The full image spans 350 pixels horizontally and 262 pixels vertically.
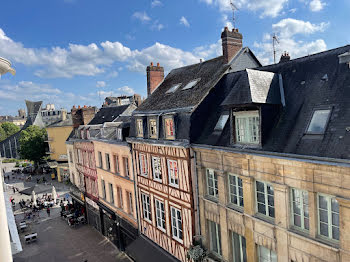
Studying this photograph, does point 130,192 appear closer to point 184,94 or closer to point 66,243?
point 184,94

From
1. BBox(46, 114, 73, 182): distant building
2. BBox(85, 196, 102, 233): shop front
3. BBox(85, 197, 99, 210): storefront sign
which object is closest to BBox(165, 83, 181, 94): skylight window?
BBox(85, 196, 102, 233): shop front

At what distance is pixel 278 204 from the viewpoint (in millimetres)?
7328

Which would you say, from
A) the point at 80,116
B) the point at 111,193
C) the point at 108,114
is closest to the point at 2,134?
the point at 80,116

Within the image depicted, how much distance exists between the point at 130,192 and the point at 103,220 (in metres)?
7.00

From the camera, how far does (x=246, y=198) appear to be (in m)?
A: 8.37

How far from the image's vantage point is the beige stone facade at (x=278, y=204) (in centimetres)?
594

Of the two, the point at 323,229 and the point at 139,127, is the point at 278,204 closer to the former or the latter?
the point at 323,229

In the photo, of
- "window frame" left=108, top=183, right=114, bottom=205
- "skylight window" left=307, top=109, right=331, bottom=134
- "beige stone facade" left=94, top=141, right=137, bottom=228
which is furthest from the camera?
"window frame" left=108, top=183, right=114, bottom=205

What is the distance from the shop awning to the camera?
41.3ft

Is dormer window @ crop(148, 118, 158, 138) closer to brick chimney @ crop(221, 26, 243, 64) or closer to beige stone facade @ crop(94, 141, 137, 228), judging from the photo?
beige stone facade @ crop(94, 141, 137, 228)

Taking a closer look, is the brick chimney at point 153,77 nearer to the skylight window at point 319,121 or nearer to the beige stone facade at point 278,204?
the beige stone facade at point 278,204

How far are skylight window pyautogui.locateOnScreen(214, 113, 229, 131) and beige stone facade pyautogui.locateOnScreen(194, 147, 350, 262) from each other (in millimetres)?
932

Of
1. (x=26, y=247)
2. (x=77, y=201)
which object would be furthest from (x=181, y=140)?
(x=77, y=201)

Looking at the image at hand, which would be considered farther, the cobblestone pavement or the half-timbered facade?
the cobblestone pavement
